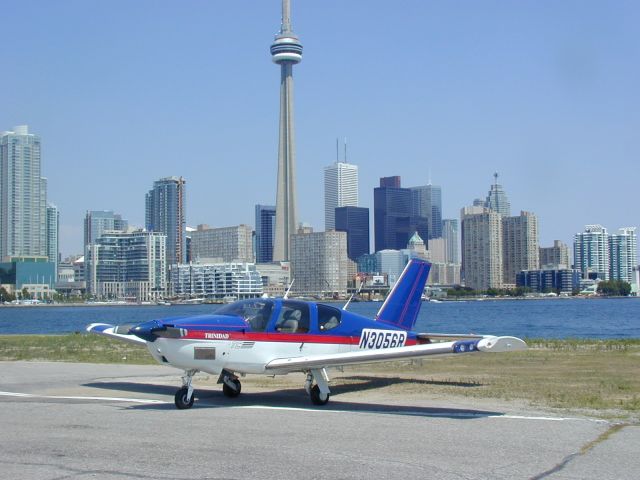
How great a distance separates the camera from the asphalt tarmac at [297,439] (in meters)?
9.05

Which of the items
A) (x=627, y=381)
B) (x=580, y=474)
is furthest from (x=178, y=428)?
(x=627, y=381)

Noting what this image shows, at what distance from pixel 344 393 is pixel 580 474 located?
302 inches

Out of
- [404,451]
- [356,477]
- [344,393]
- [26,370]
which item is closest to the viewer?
[356,477]

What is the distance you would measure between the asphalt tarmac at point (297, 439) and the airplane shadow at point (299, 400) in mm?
35

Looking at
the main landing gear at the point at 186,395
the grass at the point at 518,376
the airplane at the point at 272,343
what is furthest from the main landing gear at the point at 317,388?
the grass at the point at 518,376

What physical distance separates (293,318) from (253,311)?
730 mm

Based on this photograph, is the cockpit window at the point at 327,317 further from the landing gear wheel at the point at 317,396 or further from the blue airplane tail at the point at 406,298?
the blue airplane tail at the point at 406,298

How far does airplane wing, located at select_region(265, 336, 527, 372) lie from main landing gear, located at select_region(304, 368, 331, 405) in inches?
10.2

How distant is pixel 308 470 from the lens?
29.6 feet

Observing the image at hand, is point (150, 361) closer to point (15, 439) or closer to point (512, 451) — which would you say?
point (15, 439)

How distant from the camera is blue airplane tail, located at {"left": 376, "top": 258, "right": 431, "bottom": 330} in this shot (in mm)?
17844

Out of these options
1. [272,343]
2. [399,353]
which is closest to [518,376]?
[399,353]

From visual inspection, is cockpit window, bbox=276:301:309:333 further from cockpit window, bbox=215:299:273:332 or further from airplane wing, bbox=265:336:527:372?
airplane wing, bbox=265:336:527:372

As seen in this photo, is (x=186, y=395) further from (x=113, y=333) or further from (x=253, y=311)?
(x=113, y=333)
